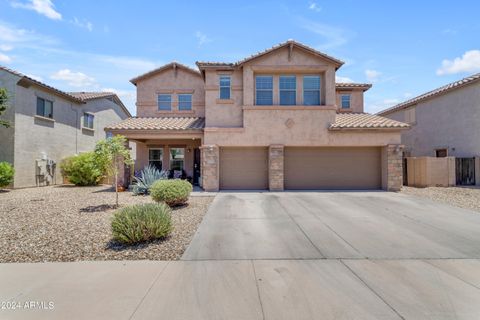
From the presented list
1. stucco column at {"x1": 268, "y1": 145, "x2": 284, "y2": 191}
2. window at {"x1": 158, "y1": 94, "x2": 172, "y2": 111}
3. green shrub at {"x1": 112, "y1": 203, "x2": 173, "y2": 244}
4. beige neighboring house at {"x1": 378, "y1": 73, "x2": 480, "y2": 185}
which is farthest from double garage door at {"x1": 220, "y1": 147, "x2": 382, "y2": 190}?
green shrub at {"x1": 112, "y1": 203, "x2": 173, "y2": 244}

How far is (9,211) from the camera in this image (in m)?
9.34

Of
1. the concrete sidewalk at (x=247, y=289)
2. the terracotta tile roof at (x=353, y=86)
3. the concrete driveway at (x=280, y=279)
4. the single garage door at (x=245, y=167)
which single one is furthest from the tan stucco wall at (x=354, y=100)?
the concrete sidewalk at (x=247, y=289)

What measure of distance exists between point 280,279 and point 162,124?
13.9 metres

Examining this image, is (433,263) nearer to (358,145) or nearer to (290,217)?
(290,217)

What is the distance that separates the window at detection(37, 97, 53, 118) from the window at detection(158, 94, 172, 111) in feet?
26.3

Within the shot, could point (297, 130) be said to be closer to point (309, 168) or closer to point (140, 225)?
point (309, 168)

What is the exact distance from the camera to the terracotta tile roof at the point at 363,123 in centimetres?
1422

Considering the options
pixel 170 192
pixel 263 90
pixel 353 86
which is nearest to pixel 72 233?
pixel 170 192

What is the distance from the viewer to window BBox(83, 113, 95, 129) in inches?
871

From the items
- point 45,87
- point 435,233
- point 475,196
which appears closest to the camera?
point 435,233

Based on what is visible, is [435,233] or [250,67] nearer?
[435,233]

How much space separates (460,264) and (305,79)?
12.3m

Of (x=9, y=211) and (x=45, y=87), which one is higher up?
(x=45, y=87)

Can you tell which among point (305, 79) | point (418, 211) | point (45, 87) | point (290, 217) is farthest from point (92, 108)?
point (418, 211)
